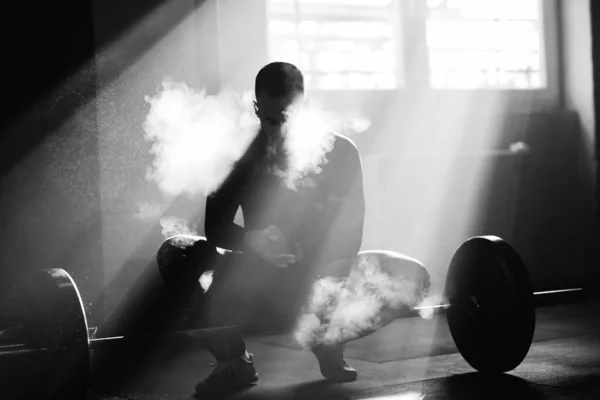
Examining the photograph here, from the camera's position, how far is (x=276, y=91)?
236 centimetres

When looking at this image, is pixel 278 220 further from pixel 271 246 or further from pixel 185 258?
pixel 185 258

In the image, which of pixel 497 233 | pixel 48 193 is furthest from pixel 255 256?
pixel 497 233

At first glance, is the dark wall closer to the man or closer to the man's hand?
the man

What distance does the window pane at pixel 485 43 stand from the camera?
4.70m

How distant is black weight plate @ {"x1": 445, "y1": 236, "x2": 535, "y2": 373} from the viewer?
235cm

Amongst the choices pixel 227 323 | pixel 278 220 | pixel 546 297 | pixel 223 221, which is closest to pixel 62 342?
pixel 227 323

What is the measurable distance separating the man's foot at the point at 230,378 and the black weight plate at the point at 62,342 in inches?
23.0

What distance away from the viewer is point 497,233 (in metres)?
4.54

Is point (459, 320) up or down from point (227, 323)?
down

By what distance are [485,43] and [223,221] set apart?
3025mm

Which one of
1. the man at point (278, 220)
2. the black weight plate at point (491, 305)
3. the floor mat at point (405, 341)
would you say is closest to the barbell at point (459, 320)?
the black weight plate at point (491, 305)

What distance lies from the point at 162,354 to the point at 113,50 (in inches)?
52.7

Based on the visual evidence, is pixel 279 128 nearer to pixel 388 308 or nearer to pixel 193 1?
pixel 388 308

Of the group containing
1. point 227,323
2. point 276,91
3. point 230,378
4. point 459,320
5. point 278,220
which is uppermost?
point 276,91
